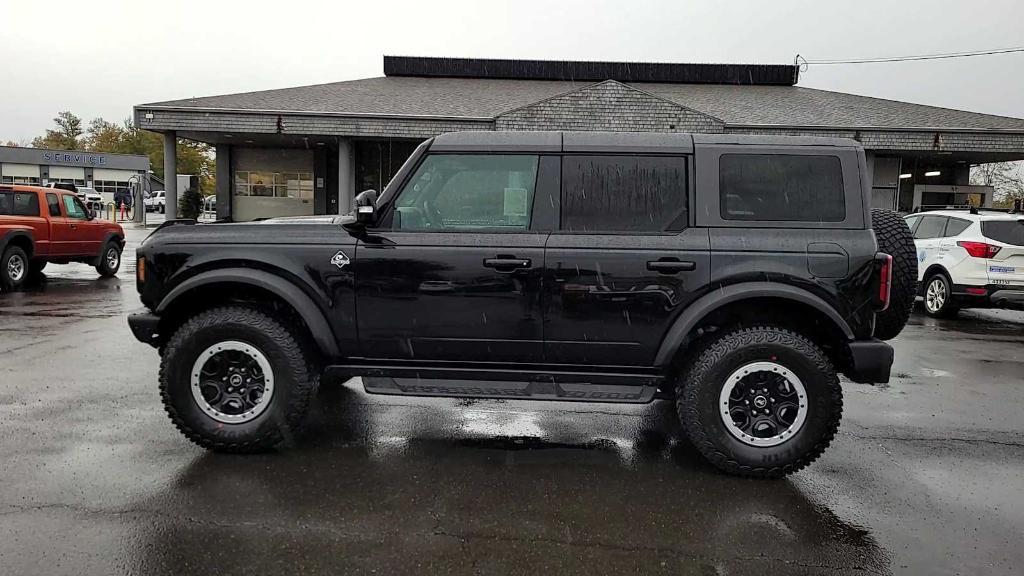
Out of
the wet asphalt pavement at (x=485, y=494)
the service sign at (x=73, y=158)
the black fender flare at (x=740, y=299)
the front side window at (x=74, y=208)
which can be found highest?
the service sign at (x=73, y=158)

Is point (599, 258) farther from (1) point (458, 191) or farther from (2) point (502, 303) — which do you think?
(1) point (458, 191)

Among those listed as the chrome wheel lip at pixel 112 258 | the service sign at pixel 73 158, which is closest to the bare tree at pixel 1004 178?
the chrome wheel lip at pixel 112 258

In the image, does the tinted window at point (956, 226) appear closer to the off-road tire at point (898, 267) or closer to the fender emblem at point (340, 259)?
the off-road tire at point (898, 267)

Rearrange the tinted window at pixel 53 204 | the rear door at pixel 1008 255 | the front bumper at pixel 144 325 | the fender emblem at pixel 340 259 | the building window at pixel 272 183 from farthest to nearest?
the building window at pixel 272 183 → the tinted window at pixel 53 204 → the rear door at pixel 1008 255 → the front bumper at pixel 144 325 → the fender emblem at pixel 340 259

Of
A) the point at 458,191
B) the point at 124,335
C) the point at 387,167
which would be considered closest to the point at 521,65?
the point at 387,167

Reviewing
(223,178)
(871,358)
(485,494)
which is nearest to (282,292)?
(485,494)

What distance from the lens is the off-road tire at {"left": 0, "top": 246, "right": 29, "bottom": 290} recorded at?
12141mm

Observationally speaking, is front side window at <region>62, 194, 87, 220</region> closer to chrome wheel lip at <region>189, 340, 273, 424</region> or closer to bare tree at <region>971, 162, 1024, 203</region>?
chrome wheel lip at <region>189, 340, 273, 424</region>

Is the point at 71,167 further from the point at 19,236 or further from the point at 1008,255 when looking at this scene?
the point at 1008,255

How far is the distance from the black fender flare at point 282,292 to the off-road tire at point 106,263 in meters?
11.9

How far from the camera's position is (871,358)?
4086 millimetres

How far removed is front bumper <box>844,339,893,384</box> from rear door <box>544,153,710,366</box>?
96 cm

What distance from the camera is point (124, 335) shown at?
324 inches

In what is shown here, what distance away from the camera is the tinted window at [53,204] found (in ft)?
43.7
